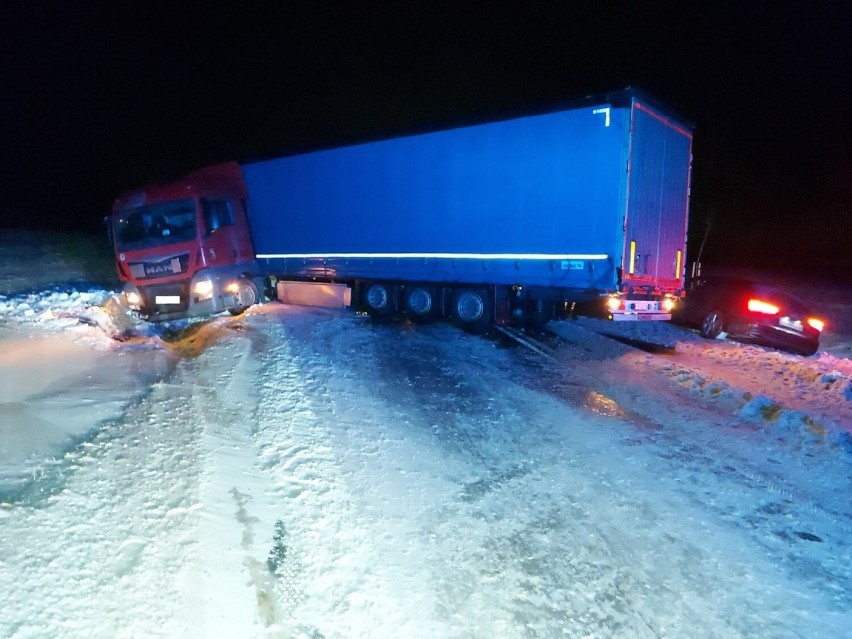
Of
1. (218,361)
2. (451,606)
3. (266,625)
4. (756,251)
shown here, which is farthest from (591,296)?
(756,251)

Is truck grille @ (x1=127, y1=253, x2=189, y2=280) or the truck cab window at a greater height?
the truck cab window

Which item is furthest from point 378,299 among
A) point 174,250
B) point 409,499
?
point 409,499

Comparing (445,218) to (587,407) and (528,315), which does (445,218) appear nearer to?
(528,315)

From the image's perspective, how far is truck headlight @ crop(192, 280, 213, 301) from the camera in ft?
42.0

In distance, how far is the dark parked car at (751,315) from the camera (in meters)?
11.6

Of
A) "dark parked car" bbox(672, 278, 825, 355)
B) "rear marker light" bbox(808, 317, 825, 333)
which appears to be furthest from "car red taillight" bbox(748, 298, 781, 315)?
"rear marker light" bbox(808, 317, 825, 333)

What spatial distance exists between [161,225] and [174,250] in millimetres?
674

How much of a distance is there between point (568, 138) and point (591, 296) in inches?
97.1

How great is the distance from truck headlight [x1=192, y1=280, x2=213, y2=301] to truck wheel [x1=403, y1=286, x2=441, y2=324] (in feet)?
13.3

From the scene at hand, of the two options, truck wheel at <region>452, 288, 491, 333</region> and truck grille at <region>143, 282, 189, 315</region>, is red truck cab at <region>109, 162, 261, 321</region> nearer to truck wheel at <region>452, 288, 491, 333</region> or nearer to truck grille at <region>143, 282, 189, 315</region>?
truck grille at <region>143, 282, 189, 315</region>

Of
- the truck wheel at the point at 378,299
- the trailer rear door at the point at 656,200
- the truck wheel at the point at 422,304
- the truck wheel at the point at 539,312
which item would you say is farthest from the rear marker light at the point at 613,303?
the truck wheel at the point at 378,299

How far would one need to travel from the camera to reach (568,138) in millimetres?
9609

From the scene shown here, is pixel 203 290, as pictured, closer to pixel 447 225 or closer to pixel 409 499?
pixel 447 225

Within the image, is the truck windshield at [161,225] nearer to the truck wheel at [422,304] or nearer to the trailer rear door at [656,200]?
the truck wheel at [422,304]
